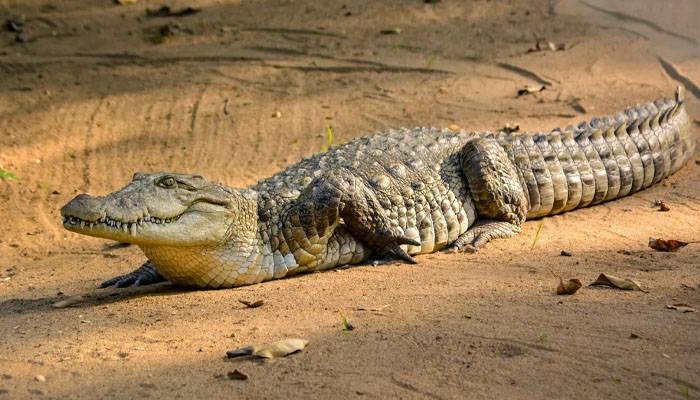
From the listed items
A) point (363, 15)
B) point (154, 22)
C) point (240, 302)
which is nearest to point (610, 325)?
point (240, 302)

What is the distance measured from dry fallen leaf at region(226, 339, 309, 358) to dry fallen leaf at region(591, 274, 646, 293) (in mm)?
1839

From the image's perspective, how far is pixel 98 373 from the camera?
13.8 ft

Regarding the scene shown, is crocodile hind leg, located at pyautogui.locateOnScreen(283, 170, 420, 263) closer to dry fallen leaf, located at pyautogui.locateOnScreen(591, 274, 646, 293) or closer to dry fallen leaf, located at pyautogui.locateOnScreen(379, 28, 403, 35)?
dry fallen leaf, located at pyautogui.locateOnScreen(591, 274, 646, 293)

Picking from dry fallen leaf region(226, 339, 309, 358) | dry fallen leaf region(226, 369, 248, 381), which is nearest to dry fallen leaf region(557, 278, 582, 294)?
dry fallen leaf region(226, 339, 309, 358)

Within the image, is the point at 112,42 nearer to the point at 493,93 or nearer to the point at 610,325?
the point at 493,93

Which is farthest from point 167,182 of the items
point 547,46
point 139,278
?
point 547,46

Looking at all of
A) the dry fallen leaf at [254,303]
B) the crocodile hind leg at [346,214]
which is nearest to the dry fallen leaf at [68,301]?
the dry fallen leaf at [254,303]

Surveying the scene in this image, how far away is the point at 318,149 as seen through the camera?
29.9 ft

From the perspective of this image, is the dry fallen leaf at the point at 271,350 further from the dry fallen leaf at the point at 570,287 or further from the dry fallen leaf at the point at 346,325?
the dry fallen leaf at the point at 570,287

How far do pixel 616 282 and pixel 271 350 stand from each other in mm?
2035

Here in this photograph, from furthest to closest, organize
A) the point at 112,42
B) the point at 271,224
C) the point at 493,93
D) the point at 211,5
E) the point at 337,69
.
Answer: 1. the point at 211,5
2. the point at 112,42
3. the point at 337,69
4. the point at 493,93
5. the point at 271,224

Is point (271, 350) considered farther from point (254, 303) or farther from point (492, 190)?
point (492, 190)

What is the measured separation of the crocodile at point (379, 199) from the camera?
5660 millimetres

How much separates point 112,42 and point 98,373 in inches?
320
